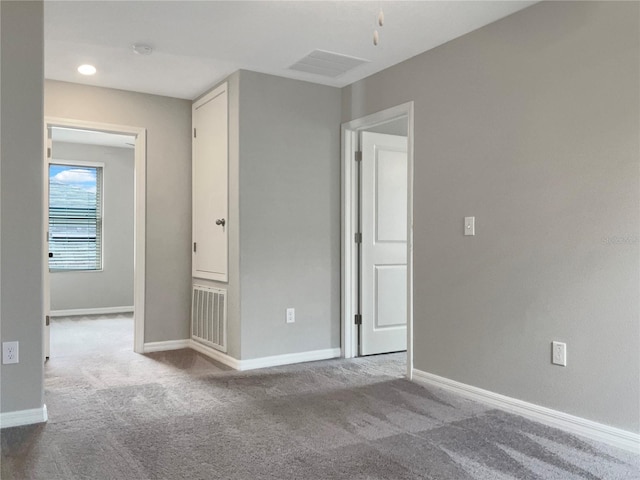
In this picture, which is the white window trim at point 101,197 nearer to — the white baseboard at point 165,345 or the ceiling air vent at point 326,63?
the white baseboard at point 165,345

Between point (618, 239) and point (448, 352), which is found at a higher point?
point (618, 239)

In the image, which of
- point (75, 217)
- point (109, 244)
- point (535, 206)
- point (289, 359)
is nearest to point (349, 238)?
point (289, 359)

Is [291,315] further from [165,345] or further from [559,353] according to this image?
[559,353]

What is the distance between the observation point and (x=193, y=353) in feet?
15.4

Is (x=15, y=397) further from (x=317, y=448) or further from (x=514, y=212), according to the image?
(x=514, y=212)

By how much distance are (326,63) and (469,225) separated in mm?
1596

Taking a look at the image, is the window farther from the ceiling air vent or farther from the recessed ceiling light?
the ceiling air vent

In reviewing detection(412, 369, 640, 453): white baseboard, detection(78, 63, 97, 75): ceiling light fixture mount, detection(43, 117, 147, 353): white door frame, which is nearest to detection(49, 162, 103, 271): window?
detection(43, 117, 147, 353): white door frame

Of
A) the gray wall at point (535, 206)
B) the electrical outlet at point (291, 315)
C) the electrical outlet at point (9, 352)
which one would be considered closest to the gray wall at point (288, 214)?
the electrical outlet at point (291, 315)

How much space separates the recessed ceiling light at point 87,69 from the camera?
402cm

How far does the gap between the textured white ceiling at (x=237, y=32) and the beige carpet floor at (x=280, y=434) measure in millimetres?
2276

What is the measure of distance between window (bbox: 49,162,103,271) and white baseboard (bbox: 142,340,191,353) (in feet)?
10.2

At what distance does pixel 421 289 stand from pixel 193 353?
2.16 m

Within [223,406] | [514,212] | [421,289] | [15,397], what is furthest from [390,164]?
[15,397]
